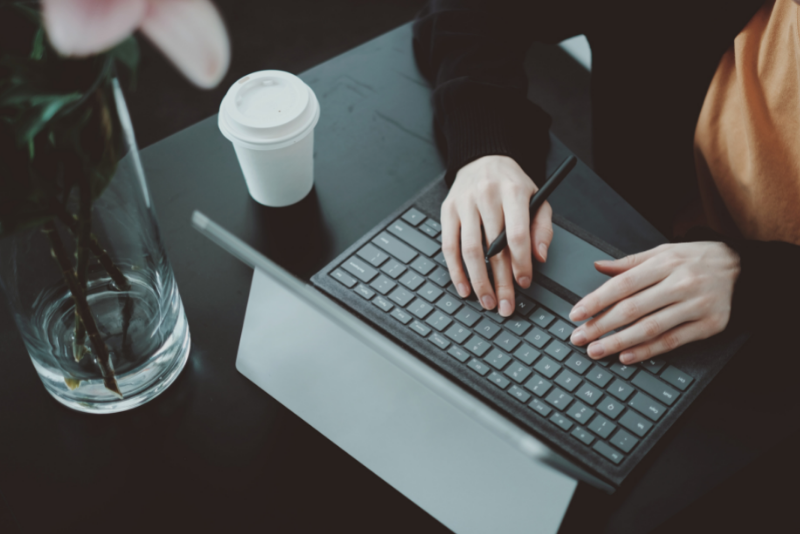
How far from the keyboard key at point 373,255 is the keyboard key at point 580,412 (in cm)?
23

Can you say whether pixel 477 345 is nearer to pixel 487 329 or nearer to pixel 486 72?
pixel 487 329

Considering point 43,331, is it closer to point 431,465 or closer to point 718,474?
point 431,465

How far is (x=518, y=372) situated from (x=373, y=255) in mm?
186

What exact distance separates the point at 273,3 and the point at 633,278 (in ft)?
5.78

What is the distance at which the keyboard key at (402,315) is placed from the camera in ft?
1.86

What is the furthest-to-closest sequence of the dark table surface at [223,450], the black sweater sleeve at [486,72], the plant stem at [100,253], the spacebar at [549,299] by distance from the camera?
the black sweater sleeve at [486,72], the spacebar at [549,299], the dark table surface at [223,450], the plant stem at [100,253]

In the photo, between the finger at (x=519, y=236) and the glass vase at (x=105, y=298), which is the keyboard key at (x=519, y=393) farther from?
the glass vase at (x=105, y=298)

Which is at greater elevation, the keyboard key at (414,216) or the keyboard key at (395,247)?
the keyboard key at (414,216)

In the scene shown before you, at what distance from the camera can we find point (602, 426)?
51 centimetres

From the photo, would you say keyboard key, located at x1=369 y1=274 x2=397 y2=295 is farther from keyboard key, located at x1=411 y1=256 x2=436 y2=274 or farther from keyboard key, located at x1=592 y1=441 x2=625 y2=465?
keyboard key, located at x1=592 y1=441 x2=625 y2=465

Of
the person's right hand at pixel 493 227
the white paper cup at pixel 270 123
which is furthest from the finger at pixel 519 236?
the white paper cup at pixel 270 123

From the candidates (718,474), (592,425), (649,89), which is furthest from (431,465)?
(649,89)

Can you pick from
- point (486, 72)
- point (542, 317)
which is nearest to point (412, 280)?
point (542, 317)

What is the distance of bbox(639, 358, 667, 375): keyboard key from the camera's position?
1.80 feet
